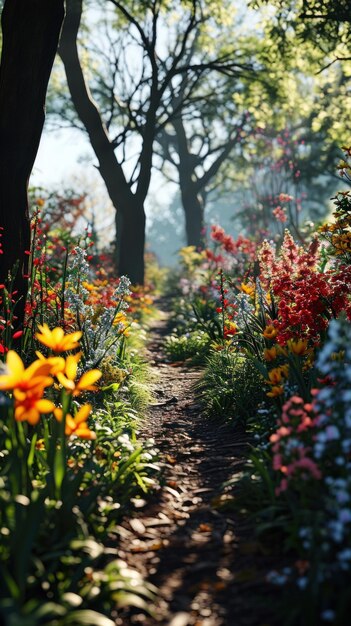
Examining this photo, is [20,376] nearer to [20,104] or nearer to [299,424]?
[299,424]

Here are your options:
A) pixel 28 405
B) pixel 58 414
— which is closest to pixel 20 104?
Result: pixel 58 414

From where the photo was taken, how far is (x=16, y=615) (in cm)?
189

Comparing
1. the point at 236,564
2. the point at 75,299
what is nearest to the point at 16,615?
the point at 236,564

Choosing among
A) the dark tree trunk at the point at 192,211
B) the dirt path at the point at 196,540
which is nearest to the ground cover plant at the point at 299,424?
the dirt path at the point at 196,540

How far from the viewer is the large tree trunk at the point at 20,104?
518 centimetres

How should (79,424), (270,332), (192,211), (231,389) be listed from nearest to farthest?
(79,424) < (270,332) < (231,389) < (192,211)

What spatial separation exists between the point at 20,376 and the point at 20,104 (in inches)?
142

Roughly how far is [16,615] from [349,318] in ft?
10.4

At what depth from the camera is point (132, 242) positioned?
12.7 meters

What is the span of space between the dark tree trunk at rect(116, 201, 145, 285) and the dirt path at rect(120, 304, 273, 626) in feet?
26.7

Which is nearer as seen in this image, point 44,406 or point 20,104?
point 44,406

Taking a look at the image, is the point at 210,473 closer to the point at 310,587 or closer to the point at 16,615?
the point at 310,587

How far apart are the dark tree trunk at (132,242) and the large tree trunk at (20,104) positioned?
23.1 ft

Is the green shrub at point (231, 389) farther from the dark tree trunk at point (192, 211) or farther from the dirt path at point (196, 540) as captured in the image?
the dark tree trunk at point (192, 211)
